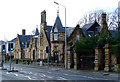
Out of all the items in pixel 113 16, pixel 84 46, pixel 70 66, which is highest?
pixel 113 16

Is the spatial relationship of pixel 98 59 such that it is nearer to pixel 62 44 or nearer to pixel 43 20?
pixel 62 44

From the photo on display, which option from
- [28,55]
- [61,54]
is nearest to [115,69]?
[61,54]

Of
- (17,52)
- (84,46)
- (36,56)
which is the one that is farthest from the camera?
(17,52)

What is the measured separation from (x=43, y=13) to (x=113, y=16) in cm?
1767

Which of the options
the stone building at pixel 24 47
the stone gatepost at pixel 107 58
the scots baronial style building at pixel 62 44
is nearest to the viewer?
the stone gatepost at pixel 107 58

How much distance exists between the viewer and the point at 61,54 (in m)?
54.0

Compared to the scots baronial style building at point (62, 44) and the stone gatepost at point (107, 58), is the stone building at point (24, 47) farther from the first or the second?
the stone gatepost at point (107, 58)

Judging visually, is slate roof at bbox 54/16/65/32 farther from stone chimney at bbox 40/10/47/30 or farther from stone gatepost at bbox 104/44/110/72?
stone gatepost at bbox 104/44/110/72

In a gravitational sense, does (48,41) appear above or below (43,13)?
below

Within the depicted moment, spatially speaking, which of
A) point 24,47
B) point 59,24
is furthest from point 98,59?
point 24,47

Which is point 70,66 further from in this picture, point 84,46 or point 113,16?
point 113,16

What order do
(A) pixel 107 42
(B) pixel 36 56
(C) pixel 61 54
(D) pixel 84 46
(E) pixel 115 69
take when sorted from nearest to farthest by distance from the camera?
(E) pixel 115 69
(A) pixel 107 42
(D) pixel 84 46
(C) pixel 61 54
(B) pixel 36 56

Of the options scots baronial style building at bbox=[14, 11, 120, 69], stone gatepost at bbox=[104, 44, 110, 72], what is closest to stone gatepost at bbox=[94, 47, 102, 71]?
scots baronial style building at bbox=[14, 11, 120, 69]

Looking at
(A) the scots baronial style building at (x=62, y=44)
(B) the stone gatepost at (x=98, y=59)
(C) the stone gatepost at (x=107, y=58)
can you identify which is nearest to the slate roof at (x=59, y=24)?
(A) the scots baronial style building at (x=62, y=44)
